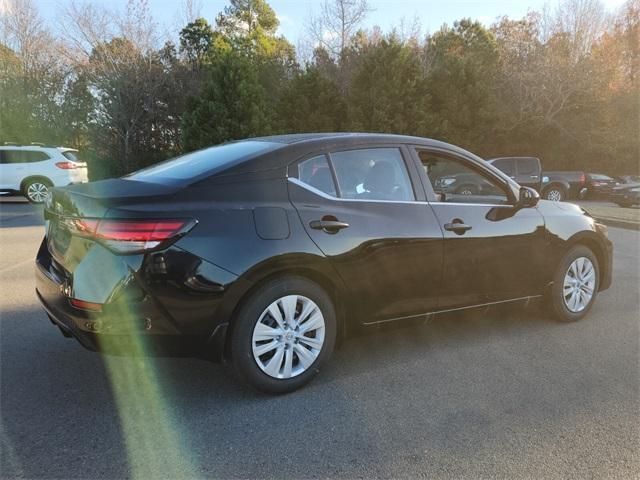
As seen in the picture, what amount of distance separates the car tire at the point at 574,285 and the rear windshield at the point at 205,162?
2.79 meters

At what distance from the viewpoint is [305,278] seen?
3146 mm

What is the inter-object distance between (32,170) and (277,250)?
13.5 metres

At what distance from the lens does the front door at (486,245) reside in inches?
148

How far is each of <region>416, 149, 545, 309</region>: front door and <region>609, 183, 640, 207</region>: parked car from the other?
50.2ft

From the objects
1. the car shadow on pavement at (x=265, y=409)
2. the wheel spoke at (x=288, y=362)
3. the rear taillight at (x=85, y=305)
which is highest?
the rear taillight at (x=85, y=305)

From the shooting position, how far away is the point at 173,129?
28.1 m

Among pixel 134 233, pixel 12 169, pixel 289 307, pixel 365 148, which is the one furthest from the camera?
pixel 12 169

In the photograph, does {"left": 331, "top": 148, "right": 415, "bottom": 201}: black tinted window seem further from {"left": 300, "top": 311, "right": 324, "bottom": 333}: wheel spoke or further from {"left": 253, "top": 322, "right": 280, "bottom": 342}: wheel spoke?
{"left": 253, "top": 322, "right": 280, "bottom": 342}: wheel spoke

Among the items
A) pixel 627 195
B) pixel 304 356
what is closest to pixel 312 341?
pixel 304 356

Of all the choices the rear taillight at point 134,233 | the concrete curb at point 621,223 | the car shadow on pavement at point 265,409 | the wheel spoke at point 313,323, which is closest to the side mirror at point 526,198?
the car shadow on pavement at point 265,409

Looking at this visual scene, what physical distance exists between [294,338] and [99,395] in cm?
123

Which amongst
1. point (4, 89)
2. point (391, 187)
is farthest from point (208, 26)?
point (391, 187)

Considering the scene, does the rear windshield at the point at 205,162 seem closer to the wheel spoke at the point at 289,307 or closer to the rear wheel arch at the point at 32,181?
the wheel spoke at the point at 289,307

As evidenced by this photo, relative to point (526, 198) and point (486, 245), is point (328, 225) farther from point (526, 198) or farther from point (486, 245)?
point (526, 198)
